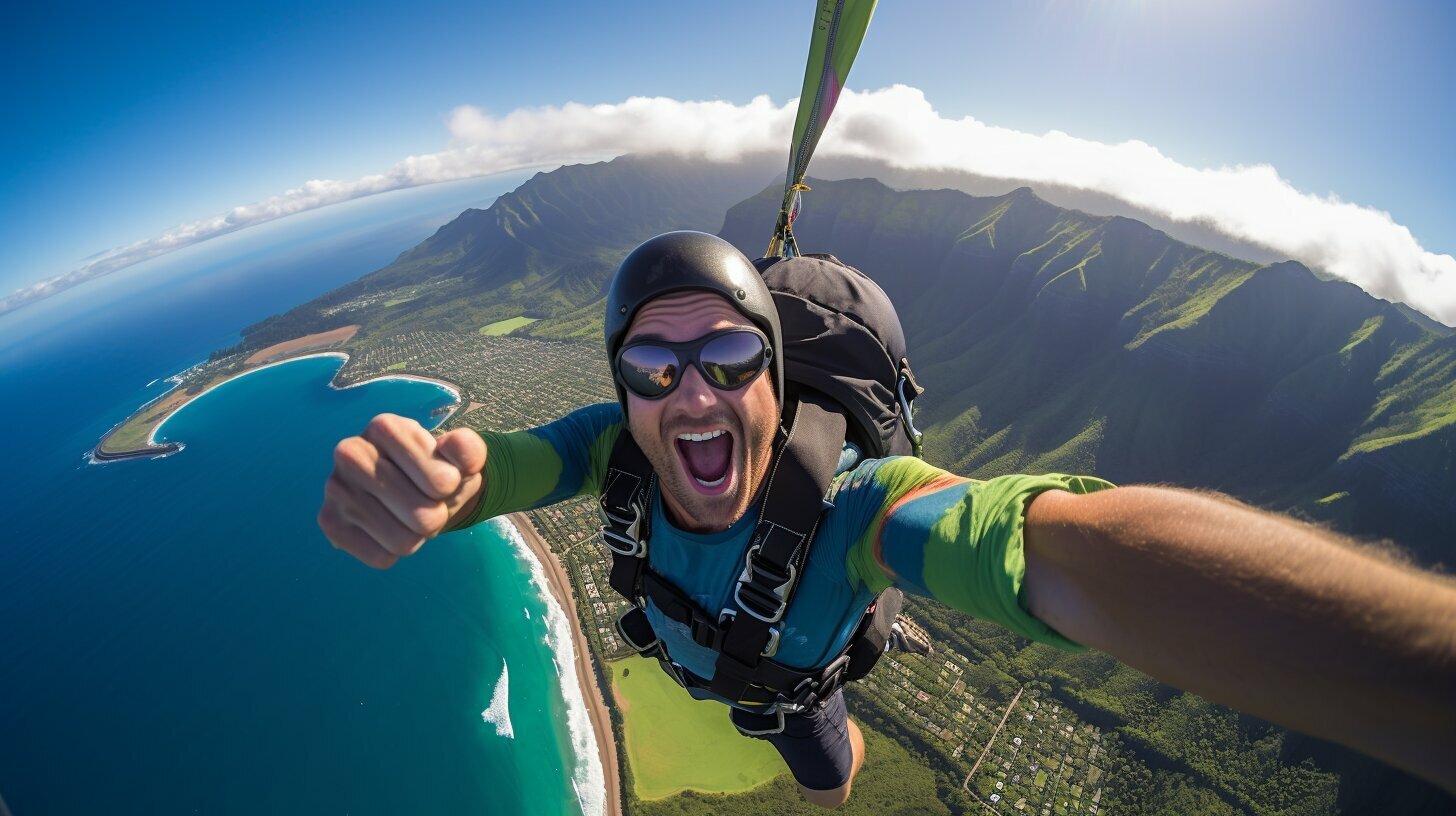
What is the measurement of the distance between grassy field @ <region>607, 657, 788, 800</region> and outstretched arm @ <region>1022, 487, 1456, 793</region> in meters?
30.0

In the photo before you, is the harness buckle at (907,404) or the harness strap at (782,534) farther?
the harness buckle at (907,404)

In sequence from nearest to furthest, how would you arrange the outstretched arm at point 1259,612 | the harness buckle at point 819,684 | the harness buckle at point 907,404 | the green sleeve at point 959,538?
1. the outstretched arm at point 1259,612
2. the green sleeve at point 959,538
3. the harness buckle at point 819,684
4. the harness buckle at point 907,404

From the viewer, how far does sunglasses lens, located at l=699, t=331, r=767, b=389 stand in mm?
2900

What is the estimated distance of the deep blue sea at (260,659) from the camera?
94.3ft

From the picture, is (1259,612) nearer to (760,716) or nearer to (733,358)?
(733,358)

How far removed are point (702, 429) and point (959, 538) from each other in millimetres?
1397

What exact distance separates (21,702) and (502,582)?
41198 mm

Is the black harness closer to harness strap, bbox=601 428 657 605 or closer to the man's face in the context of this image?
harness strap, bbox=601 428 657 605

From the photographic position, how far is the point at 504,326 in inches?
4535

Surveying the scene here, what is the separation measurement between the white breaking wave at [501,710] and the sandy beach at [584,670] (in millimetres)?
4141

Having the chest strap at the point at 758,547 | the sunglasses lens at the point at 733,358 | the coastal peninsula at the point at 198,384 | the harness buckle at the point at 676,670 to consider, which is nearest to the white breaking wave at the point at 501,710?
the harness buckle at the point at 676,670

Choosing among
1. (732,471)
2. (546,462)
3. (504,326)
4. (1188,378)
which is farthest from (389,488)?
(504,326)

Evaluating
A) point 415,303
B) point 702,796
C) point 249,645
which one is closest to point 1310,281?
point 702,796

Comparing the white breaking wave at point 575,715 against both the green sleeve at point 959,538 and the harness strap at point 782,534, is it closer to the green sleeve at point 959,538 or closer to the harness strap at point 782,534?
the harness strap at point 782,534
